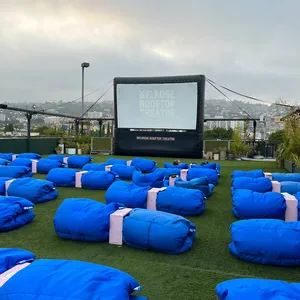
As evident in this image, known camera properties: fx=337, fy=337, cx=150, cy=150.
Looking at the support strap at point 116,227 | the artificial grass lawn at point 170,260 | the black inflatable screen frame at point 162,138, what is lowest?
the artificial grass lawn at point 170,260

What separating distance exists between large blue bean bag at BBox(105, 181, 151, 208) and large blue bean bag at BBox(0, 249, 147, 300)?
9.04ft

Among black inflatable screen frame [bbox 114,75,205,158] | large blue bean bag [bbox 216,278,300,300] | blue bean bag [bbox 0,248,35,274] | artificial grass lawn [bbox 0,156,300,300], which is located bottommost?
artificial grass lawn [bbox 0,156,300,300]

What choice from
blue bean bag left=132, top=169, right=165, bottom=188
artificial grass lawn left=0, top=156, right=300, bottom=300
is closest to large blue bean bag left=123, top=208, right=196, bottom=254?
artificial grass lawn left=0, top=156, right=300, bottom=300

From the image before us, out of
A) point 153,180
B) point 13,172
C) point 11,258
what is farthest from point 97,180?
point 11,258

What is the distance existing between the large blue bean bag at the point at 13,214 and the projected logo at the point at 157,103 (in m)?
11.0

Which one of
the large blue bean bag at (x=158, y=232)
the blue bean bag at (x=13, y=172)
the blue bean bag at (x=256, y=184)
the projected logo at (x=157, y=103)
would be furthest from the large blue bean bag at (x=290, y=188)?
the projected logo at (x=157, y=103)

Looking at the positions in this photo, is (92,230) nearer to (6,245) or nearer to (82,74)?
(6,245)

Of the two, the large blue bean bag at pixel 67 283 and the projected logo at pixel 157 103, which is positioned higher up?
the projected logo at pixel 157 103

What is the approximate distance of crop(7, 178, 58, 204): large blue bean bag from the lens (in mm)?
5336

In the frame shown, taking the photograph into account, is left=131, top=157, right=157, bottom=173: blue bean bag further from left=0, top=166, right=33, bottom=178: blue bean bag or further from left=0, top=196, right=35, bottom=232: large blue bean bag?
left=0, top=196, right=35, bottom=232: large blue bean bag

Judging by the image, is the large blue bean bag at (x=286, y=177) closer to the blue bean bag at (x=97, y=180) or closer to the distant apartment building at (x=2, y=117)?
the blue bean bag at (x=97, y=180)

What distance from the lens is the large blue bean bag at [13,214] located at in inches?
154

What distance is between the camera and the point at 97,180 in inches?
266

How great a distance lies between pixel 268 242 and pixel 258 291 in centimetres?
131
